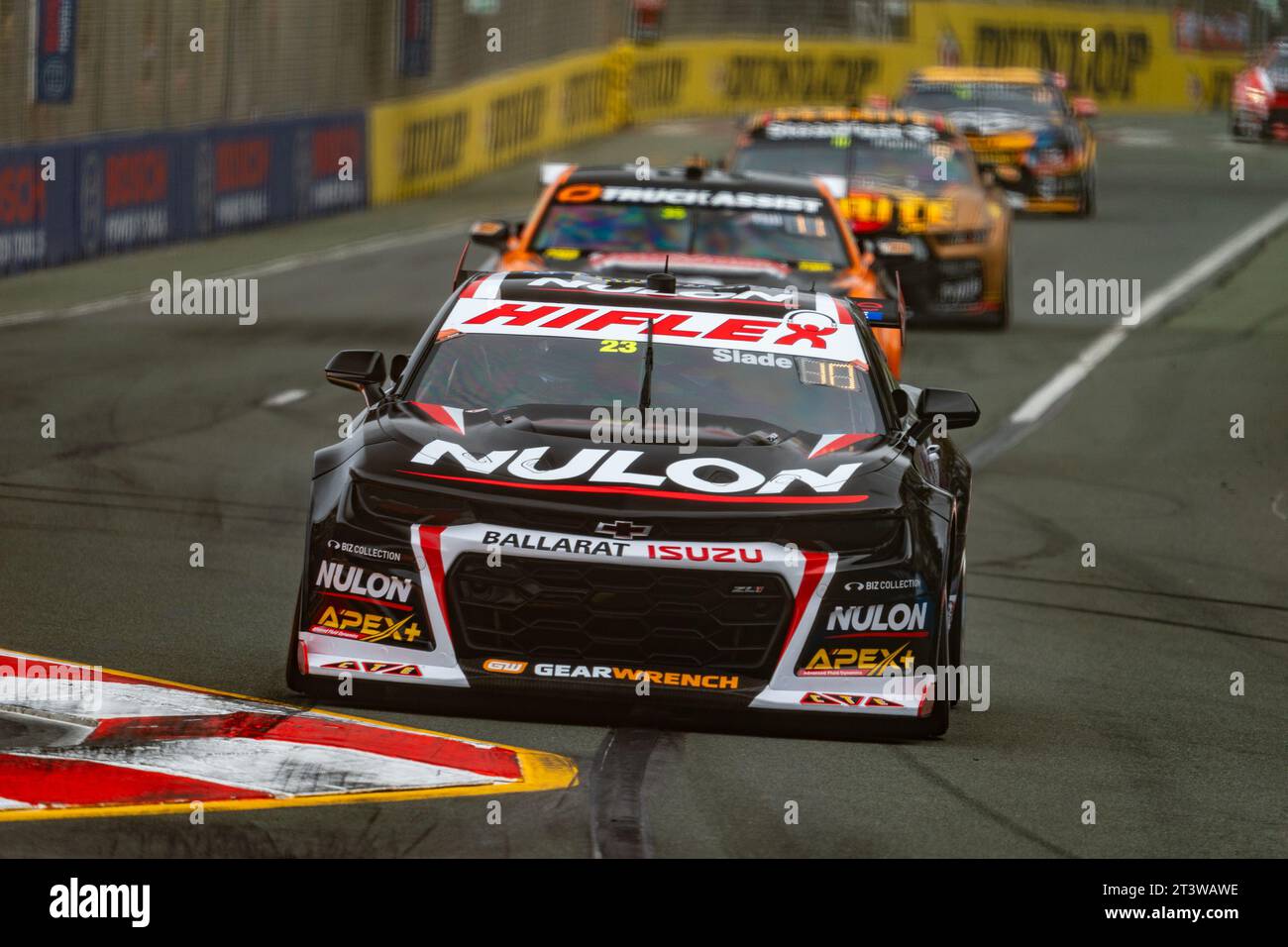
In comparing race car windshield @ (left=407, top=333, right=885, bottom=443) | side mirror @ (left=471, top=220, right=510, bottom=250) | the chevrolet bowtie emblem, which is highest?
race car windshield @ (left=407, top=333, right=885, bottom=443)

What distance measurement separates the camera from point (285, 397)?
15.3 metres

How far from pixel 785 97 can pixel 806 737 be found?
4463cm

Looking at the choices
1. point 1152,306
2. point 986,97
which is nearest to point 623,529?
point 1152,306

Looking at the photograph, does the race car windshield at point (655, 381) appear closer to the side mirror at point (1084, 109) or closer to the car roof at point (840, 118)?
the car roof at point (840, 118)

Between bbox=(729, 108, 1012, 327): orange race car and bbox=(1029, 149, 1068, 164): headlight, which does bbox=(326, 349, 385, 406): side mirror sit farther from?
bbox=(1029, 149, 1068, 164): headlight

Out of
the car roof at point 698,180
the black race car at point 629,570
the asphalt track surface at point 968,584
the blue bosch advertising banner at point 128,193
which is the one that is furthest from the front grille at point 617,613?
the blue bosch advertising banner at point 128,193

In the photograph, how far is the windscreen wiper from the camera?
821 centimetres

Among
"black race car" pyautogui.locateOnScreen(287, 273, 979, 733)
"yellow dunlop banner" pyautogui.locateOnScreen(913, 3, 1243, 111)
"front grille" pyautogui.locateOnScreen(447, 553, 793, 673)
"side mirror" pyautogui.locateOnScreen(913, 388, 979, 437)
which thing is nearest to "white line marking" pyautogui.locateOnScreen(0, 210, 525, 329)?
"side mirror" pyautogui.locateOnScreen(913, 388, 979, 437)

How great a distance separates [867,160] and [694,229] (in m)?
6.38

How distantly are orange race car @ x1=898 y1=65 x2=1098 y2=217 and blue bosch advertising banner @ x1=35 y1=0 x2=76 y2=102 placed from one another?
1124 cm

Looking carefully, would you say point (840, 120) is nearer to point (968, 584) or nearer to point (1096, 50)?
point (968, 584)

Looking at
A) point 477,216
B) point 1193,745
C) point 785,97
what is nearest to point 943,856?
point 1193,745

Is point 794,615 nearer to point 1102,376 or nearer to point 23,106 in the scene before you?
point 1102,376

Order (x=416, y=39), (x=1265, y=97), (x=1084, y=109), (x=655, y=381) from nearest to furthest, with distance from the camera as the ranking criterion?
(x=655, y=381) < (x=1084, y=109) < (x=416, y=39) < (x=1265, y=97)
